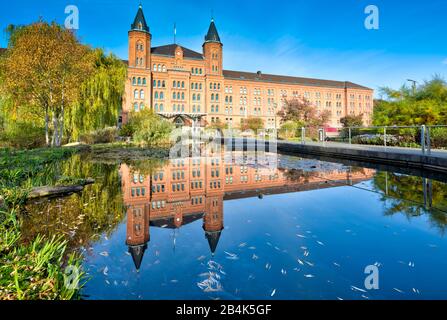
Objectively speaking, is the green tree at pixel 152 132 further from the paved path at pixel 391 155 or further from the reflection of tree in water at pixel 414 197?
the reflection of tree in water at pixel 414 197

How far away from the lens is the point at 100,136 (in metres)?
22.1

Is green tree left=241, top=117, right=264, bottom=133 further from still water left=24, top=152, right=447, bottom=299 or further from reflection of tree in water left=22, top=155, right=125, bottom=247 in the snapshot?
reflection of tree in water left=22, top=155, right=125, bottom=247

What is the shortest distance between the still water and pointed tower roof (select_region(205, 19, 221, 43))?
181ft

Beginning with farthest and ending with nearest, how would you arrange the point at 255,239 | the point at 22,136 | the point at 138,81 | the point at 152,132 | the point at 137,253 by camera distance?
the point at 138,81, the point at 152,132, the point at 22,136, the point at 255,239, the point at 137,253

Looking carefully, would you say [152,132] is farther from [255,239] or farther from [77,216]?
[255,239]

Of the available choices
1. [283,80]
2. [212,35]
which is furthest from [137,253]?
[283,80]

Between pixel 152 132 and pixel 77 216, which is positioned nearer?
pixel 77 216

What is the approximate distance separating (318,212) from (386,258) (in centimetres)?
169

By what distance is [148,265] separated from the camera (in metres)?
2.51

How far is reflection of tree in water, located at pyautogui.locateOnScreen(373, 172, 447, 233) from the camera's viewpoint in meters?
4.03

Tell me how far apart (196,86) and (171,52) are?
869cm

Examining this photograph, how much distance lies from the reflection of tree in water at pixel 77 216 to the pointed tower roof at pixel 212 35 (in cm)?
5543

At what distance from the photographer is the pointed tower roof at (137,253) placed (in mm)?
2582

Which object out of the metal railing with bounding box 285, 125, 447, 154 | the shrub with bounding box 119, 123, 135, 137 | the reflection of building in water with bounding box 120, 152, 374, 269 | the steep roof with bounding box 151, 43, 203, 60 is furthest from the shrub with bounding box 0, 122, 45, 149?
the steep roof with bounding box 151, 43, 203, 60
